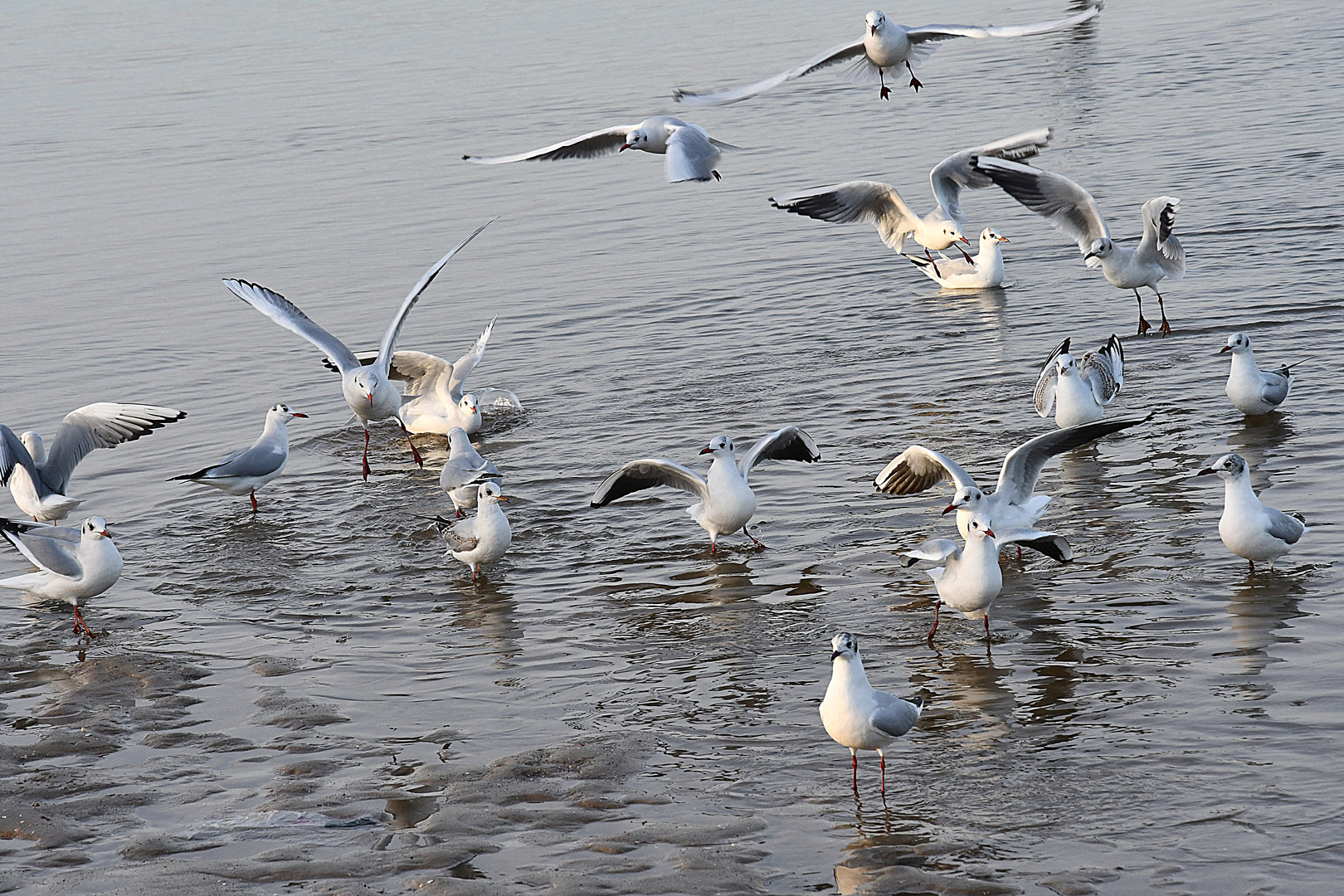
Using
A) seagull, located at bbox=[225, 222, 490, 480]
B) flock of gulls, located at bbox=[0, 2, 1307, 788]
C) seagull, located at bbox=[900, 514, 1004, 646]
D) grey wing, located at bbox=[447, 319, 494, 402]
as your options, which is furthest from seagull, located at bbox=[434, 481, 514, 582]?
grey wing, located at bbox=[447, 319, 494, 402]

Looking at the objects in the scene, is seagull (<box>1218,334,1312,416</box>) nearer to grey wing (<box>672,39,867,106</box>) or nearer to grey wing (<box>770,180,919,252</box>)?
grey wing (<box>672,39,867,106</box>)

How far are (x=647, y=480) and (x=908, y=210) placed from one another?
6867 millimetres

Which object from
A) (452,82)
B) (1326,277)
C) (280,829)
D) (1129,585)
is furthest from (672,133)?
(452,82)

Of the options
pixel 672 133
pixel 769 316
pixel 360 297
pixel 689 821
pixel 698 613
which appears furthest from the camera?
pixel 360 297

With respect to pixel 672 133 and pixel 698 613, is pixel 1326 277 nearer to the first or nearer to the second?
pixel 672 133

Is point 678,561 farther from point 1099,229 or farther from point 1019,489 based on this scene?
point 1099,229

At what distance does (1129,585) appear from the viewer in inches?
325

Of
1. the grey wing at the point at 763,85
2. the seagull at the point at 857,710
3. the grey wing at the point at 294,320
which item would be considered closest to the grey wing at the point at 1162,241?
the grey wing at the point at 763,85

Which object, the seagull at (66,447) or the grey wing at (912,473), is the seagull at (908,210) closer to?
the grey wing at (912,473)

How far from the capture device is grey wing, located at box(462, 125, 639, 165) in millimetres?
12117

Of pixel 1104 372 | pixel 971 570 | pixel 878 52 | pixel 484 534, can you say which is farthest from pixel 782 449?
pixel 878 52

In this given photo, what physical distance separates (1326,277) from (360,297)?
10343 millimetres

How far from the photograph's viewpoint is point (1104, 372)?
11.0 metres

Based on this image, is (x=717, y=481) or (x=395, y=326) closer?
(x=717, y=481)
